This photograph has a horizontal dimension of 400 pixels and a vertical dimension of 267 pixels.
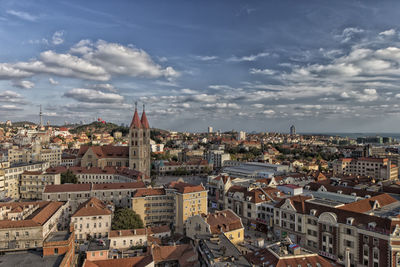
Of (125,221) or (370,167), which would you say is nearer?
(125,221)

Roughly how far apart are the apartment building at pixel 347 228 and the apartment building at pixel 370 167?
4907 centimetres

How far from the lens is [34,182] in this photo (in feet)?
206

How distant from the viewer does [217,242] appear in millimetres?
31297

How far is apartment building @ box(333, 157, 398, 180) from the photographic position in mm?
85062

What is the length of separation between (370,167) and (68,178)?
290 ft

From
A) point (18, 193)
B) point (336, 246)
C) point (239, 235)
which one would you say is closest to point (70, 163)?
point (18, 193)

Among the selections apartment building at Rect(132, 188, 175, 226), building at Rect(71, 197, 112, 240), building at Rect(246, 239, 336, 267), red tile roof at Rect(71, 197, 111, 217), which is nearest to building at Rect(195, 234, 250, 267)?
building at Rect(246, 239, 336, 267)

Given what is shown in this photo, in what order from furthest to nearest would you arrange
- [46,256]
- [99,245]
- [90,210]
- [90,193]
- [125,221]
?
[90,193]
[90,210]
[125,221]
[99,245]
[46,256]

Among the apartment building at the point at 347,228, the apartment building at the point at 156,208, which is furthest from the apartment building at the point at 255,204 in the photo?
the apartment building at the point at 156,208

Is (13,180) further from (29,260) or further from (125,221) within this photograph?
(29,260)

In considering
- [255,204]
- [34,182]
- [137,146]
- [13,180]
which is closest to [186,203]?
[255,204]

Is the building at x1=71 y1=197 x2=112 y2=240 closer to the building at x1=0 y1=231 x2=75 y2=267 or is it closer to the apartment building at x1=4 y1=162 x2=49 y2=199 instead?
the building at x1=0 y1=231 x2=75 y2=267

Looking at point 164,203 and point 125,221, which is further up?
point 164,203

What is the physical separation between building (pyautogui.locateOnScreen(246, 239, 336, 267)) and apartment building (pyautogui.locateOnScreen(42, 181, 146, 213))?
33.1 meters
